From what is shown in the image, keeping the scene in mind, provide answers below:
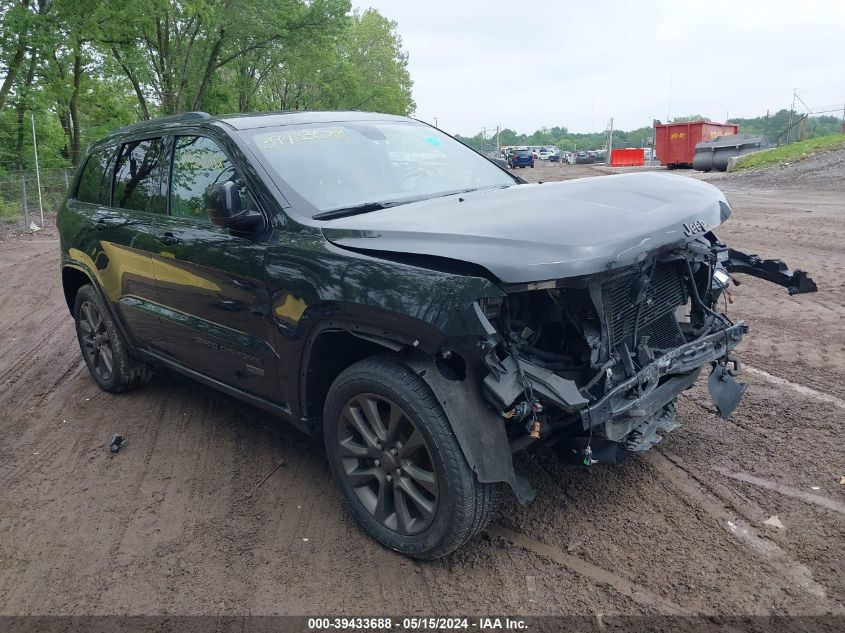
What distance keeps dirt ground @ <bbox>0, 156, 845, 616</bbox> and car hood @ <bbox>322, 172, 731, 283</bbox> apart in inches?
53.1

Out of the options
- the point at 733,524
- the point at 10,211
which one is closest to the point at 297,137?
the point at 733,524

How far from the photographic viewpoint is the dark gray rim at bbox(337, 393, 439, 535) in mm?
3055

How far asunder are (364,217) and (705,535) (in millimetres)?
2203

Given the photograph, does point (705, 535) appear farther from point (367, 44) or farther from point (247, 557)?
point (367, 44)

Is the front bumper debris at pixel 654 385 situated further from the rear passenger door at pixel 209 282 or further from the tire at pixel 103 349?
the tire at pixel 103 349

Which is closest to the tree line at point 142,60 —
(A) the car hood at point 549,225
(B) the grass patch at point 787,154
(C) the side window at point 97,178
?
(C) the side window at point 97,178

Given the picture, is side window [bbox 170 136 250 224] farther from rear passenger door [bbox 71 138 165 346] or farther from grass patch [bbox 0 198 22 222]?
grass patch [bbox 0 198 22 222]

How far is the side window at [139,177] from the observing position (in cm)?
455

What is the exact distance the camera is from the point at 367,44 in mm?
60594

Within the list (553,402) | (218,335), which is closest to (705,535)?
(553,402)

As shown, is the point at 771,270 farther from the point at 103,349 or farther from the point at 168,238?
the point at 103,349

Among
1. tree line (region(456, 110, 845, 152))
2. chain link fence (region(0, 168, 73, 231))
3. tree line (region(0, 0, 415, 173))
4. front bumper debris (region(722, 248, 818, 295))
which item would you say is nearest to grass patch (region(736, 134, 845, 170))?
tree line (region(456, 110, 845, 152))

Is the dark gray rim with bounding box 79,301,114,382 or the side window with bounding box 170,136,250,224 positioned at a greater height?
the side window with bounding box 170,136,250,224

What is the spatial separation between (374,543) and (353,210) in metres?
1.67
